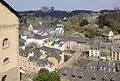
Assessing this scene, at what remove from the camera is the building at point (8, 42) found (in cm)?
739

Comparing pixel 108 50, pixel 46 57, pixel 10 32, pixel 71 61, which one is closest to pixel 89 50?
pixel 108 50

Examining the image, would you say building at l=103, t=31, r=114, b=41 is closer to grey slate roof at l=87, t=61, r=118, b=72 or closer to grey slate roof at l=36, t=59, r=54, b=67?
grey slate roof at l=87, t=61, r=118, b=72

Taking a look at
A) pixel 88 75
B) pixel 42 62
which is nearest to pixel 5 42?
pixel 88 75

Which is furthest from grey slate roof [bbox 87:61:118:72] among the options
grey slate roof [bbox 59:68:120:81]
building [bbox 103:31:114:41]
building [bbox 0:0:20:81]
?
building [bbox 0:0:20:81]

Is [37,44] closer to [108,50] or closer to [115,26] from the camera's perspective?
[108,50]

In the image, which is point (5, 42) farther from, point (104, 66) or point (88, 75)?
point (104, 66)

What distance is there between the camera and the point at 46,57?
44438 millimetres

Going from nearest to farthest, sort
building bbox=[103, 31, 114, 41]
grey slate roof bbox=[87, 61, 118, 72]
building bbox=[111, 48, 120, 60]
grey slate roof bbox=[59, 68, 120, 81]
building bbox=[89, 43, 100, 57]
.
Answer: grey slate roof bbox=[59, 68, 120, 81] → grey slate roof bbox=[87, 61, 118, 72] → building bbox=[111, 48, 120, 60] → building bbox=[89, 43, 100, 57] → building bbox=[103, 31, 114, 41]

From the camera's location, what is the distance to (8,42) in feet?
25.1

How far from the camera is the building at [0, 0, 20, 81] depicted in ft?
24.2

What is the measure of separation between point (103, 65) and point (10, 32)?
3299 cm

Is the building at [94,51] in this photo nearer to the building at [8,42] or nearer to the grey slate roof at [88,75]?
the grey slate roof at [88,75]

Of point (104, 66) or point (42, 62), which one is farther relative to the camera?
point (42, 62)

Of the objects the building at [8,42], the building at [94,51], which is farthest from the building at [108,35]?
the building at [8,42]
